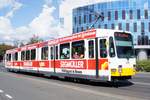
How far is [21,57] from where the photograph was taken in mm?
38125

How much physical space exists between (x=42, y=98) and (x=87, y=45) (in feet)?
23.1

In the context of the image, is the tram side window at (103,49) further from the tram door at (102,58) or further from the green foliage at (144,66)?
the green foliage at (144,66)

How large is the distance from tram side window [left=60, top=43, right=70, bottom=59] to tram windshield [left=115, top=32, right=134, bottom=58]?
4.91 metres

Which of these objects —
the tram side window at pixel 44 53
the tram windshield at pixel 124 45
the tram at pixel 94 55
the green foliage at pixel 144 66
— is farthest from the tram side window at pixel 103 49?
the green foliage at pixel 144 66

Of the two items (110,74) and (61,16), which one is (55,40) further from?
(61,16)

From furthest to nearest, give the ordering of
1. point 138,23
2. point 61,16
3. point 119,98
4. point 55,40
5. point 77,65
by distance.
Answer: point 61,16, point 138,23, point 55,40, point 77,65, point 119,98

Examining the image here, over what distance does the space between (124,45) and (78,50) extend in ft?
11.6

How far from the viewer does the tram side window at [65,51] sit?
933 inches

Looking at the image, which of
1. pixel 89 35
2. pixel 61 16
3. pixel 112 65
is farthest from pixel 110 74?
pixel 61 16

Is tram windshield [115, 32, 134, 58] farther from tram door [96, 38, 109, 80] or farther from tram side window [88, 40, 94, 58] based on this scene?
tram side window [88, 40, 94, 58]

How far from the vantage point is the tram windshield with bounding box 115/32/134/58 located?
19.5 metres

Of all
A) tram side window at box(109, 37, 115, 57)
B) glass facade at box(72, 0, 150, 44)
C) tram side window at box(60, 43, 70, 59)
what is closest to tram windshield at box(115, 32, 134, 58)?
tram side window at box(109, 37, 115, 57)

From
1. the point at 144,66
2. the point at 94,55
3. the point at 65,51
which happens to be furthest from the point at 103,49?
the point at 144,66

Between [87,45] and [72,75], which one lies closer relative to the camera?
[87,45]
